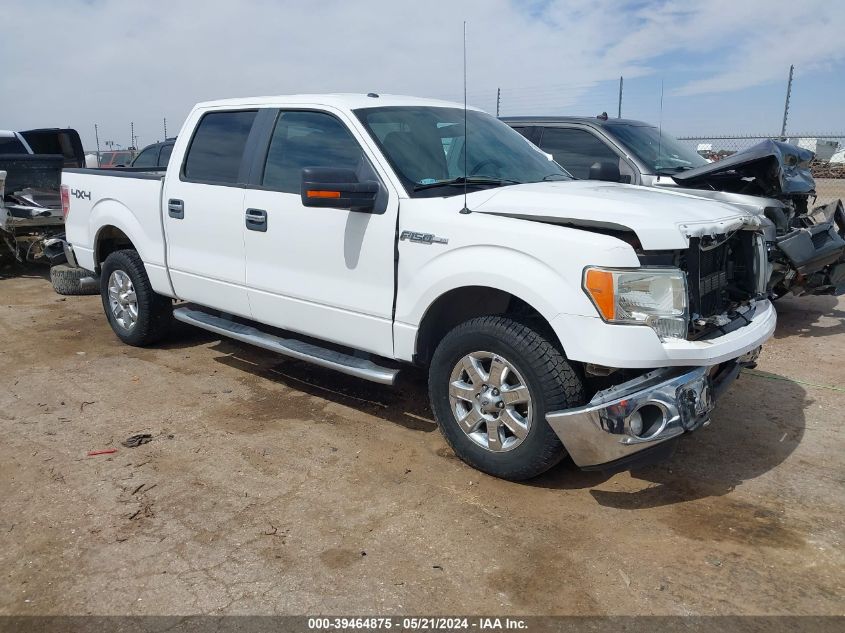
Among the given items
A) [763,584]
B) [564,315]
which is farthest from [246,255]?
[763,584]

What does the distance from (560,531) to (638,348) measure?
3.02 feet

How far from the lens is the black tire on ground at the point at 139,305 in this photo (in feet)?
19.1

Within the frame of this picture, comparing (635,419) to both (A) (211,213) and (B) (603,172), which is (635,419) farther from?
(A) (211,213)

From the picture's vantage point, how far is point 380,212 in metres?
4.00

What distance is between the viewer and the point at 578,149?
297 inches

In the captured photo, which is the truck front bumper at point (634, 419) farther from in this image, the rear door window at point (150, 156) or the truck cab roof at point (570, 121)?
the rear door window at point (150, 156)

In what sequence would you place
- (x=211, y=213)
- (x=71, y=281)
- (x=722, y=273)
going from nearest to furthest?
(x=722, y=273) → (x=211, y=213) → (x=71, y=281)

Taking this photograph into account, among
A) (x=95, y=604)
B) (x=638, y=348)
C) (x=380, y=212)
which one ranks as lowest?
(x=95, y=604)

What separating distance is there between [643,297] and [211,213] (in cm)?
314

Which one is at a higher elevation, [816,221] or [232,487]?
[816,221]

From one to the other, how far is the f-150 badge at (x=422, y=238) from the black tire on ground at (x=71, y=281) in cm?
568

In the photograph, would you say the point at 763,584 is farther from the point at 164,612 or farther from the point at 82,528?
the point at 82,528

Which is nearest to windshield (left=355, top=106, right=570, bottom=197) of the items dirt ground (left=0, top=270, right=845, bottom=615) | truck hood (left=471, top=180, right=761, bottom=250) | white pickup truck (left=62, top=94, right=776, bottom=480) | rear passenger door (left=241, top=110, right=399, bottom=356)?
white pickup truck (left=62, top=94, right=776, bottom=480)

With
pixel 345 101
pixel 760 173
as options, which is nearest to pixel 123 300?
pixel 345 101
